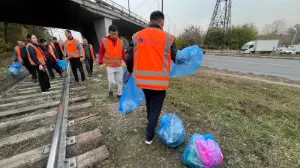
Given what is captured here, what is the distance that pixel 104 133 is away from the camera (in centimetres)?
243

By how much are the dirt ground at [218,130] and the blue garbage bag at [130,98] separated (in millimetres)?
483

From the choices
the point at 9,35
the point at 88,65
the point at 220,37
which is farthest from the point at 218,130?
the point at 220,37

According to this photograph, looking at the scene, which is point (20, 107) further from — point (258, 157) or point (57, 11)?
point (57, 11)

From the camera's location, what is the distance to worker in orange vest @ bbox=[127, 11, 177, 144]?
178cm

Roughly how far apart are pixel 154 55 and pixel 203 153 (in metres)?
1.24

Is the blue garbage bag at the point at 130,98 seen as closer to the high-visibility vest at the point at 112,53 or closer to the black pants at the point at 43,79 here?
the high-visibility vest at the point at 112,53

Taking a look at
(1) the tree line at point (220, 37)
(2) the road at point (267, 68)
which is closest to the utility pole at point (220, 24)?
(1) the tree line at point (220, 37)

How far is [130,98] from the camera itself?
2.28 metres

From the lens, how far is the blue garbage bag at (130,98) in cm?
225

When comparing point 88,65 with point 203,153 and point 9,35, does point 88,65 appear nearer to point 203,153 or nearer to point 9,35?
point 203,153

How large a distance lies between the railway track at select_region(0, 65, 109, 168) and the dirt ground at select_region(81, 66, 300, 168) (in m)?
0.24

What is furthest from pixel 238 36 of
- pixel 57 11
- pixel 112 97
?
pixel 112 97

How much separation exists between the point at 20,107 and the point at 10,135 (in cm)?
129

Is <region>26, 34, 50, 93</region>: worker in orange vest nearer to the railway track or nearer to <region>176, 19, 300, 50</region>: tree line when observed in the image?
the railway track
